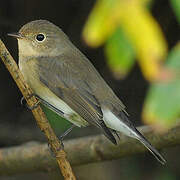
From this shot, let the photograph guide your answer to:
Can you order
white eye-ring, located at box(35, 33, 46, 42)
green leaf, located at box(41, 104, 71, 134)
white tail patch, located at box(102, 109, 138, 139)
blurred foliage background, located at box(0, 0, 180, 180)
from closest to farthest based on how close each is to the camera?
white tail patch, located at box(102, 109, 138, 139) → white eye-ring, located at box(35, 33, 46, 42) → green leaf, located at box(41, 104, 71, 134) → blurred foliage background, located at box(0, 0, 180, 180)

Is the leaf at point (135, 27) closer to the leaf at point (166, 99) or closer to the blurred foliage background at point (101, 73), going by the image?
the leaf at point (166, 99)

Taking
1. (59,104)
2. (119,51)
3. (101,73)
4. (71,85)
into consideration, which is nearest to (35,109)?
(59,104)

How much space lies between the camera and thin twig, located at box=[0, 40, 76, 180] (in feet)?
10.3

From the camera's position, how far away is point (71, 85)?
14.3 feet

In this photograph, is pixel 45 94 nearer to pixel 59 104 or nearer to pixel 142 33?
pixel 59 104

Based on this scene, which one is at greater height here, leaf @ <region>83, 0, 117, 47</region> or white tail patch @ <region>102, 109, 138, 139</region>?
leaf @ <region>83, 0, 117, 47</region>

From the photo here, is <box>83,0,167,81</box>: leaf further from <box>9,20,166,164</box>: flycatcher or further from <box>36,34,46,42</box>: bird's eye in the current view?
<box>36,34,46,42</box>: bird's eye

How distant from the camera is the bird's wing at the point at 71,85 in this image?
161 inches

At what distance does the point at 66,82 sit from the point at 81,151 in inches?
30.9

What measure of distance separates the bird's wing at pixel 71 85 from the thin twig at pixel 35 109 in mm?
612

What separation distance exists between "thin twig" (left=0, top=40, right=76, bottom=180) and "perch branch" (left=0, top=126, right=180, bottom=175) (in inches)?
51.4

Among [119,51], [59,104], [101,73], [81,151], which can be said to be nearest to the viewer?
[119,51]

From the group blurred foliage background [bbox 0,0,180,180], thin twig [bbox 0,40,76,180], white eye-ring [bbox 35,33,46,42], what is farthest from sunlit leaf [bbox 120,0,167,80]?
blurred foliage background [bbox 0,0,180,180]

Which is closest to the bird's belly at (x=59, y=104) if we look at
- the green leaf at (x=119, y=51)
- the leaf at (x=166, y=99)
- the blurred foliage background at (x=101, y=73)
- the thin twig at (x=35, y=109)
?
the thin twig at (x=35, y=109)
